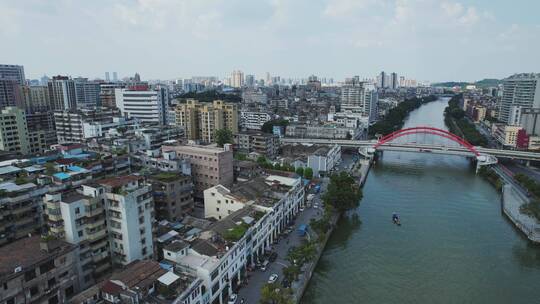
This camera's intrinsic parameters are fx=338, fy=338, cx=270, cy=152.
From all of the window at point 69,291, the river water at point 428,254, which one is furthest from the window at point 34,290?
the river water at point 428,254

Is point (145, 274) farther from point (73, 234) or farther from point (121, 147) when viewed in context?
point (121, 147)

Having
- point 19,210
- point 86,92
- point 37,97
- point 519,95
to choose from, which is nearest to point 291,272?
point 19,210

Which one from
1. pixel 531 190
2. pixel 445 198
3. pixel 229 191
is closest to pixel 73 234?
pixel 229 191

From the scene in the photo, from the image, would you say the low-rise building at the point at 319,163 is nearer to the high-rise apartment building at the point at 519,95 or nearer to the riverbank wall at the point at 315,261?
the riverbank wall at the point at 315,261

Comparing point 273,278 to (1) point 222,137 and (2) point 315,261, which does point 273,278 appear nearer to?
(2) point 315,261

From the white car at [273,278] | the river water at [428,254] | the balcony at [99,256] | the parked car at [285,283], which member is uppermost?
the balcony at [99,256]

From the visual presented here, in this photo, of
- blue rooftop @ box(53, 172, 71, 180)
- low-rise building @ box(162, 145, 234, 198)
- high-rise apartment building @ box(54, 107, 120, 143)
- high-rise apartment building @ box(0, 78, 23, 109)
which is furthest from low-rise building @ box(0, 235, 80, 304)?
high-rise apartment building @ box(0, 78, 23, 109)

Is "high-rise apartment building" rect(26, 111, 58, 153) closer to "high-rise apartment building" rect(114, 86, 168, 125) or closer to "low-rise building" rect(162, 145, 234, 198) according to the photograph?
"high-rise apartment building" rect(114, 86, 168, 125)
